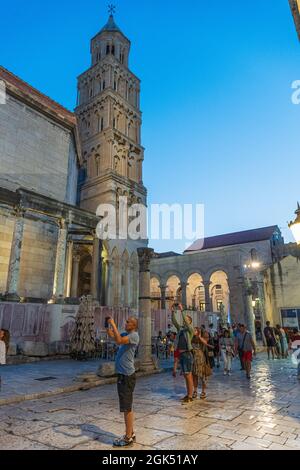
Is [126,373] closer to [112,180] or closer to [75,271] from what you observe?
[75,271]

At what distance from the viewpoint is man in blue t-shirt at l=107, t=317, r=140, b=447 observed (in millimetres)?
3582

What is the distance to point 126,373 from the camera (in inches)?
151

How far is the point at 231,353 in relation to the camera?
959 centimetres

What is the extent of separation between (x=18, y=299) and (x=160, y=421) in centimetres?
1163

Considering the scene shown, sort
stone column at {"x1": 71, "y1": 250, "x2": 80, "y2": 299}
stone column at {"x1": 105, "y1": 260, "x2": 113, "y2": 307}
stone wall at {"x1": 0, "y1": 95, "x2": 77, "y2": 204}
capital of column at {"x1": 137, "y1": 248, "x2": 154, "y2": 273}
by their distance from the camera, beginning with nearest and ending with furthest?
capital of column at {"x1": 137, "y1": 248, "x2": 154, "y2": 273}, stone wall at {"x1": 0, "y1": 95, "x2": 77, "y2": 204}, stone column at {"x1": 71, "y1": 250, "x2": 80, "y2": 299}, stone column at {"x1": 105, "y1": 260, "x2": 113, "y2": 307}

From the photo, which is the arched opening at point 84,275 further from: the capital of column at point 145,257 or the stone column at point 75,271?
the capital of column at point 145,257

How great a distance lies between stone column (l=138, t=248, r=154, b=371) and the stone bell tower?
51.4 feet

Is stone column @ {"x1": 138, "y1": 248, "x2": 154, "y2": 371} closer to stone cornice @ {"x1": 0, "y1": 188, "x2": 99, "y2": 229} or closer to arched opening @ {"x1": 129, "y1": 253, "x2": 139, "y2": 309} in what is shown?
stone cornice @ {"x1": 0, "y1": 188, "x2": 99, "y2": 229}

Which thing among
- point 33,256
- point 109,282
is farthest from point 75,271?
point 33,256

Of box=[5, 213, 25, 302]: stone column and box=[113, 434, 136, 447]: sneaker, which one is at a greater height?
box=[5, 213, 25, 302]: stone column

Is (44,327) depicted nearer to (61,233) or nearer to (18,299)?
(18,299)

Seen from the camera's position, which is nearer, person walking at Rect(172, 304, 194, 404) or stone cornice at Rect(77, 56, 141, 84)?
person walking at Rect(172, 304, 194, 404)

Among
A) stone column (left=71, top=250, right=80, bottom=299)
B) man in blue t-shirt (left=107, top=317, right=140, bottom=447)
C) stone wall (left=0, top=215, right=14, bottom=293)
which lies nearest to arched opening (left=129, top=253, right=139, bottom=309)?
stone column (left=71, top=250, right=80, bottom=299)

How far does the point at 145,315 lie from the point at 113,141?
956 inches
